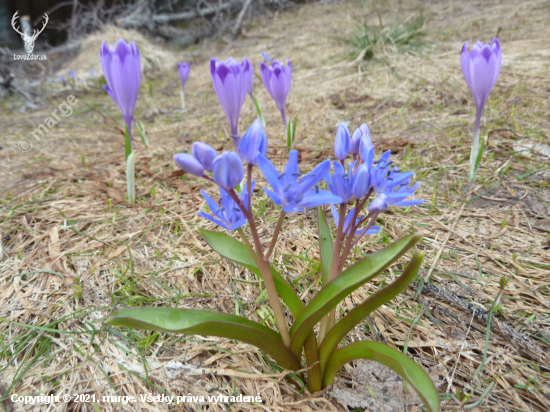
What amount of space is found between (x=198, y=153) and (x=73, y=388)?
3.02ft

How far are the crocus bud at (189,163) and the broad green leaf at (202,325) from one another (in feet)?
1.17

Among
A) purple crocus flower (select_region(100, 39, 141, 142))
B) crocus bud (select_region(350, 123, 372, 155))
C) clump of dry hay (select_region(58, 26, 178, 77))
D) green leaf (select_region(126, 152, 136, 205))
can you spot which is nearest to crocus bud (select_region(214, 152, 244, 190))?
crocus bud (select_region(350, 123, 372, 155))

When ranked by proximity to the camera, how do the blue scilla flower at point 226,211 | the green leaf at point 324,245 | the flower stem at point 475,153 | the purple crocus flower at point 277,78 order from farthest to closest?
the purple crocus flower at point 277,78 < the flower stem at point 475,153 < the green leaf at point 324,245 < the blue scilla flower at point 226,211

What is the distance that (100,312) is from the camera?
4.38 ft

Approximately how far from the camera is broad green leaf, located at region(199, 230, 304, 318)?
1009 mm

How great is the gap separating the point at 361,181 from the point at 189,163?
1.34 ft

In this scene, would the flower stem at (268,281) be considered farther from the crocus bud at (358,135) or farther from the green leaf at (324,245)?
the crocus bud at (358,135)

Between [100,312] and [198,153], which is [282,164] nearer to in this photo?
[100,312]

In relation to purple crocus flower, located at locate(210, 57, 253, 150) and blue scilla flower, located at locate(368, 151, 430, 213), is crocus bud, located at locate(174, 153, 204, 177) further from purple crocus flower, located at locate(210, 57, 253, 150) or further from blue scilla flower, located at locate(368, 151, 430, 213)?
purple crocus flower, located at locate(210, 57, 253, 150)

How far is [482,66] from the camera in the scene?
1.72 metres

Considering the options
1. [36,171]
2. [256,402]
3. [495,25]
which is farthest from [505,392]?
[495,25]

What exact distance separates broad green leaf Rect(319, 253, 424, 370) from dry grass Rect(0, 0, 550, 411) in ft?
0.62

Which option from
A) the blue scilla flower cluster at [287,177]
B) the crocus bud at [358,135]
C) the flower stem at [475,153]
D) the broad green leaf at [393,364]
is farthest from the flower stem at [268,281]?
the flower stem at [475,153]

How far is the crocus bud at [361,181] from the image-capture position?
81 centimetres
